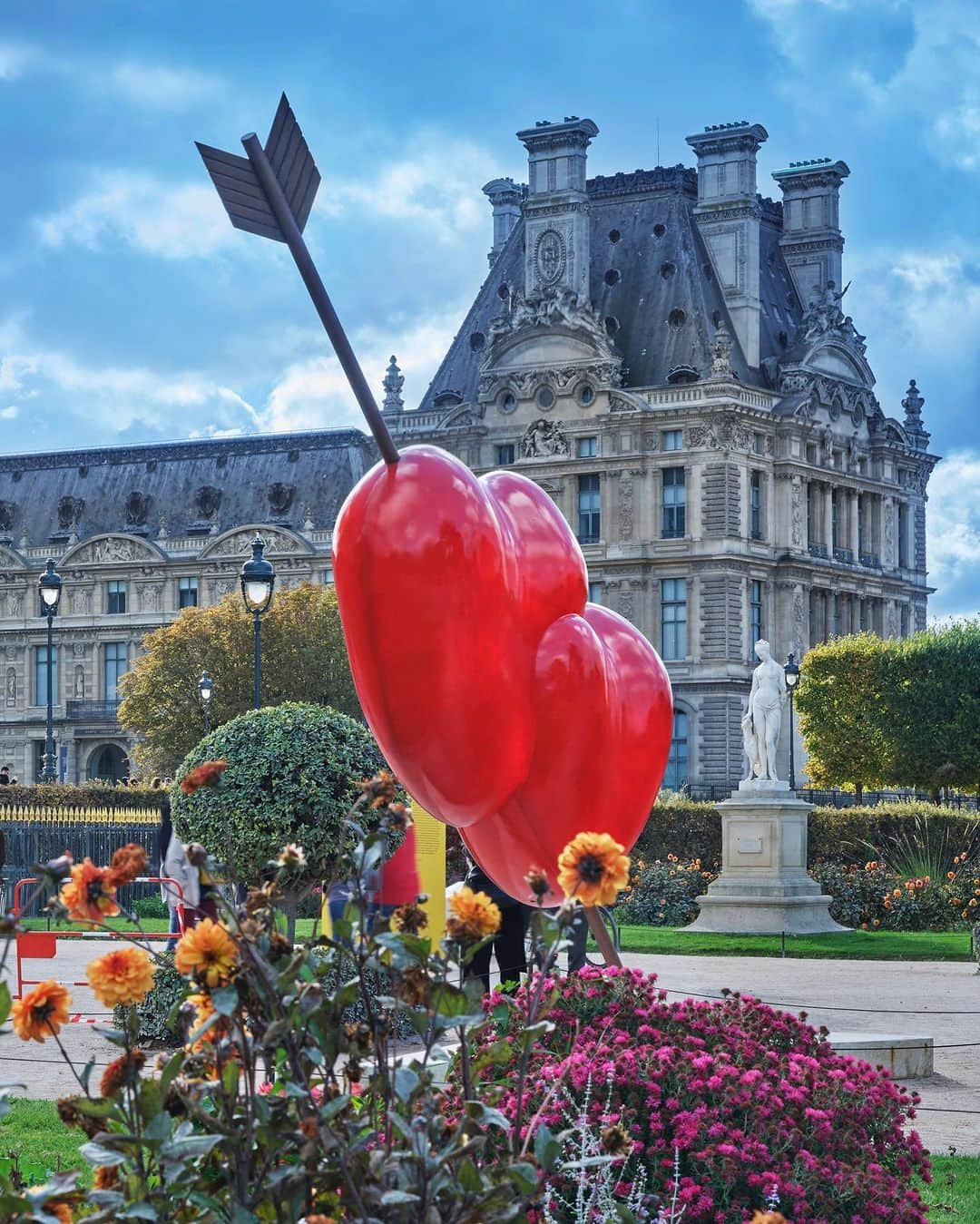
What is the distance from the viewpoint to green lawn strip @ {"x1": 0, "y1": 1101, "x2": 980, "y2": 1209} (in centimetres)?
802

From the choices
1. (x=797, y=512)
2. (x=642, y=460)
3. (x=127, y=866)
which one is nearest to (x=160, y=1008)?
(x=127, y=866)

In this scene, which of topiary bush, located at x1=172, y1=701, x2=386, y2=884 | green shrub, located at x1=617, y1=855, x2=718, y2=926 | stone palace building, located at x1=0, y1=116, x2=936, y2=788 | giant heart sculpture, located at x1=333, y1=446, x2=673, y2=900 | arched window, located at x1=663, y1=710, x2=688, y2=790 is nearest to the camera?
giant heart sculpture, located at x1=333, y1=446, x2=673, y2=900

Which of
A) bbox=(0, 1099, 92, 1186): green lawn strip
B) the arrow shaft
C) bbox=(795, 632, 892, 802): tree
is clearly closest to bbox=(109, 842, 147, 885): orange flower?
the arrow shaft

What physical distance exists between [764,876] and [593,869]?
22.7m

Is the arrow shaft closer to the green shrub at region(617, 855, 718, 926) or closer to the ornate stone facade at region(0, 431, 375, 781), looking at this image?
Answer: the green shrub at region(617, 855, 718, 926)

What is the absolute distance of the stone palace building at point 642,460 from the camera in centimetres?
5944

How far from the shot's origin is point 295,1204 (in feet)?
14.1

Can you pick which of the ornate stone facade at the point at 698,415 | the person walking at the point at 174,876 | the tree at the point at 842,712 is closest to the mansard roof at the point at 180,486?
the ornate stone facade at the point at 698,415

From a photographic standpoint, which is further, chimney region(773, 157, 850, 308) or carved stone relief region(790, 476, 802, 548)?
chimney region(773, 157, 850, 308)

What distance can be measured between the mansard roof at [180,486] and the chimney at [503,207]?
8.06m

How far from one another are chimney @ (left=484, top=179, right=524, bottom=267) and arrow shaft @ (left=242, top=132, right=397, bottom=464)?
209 ft

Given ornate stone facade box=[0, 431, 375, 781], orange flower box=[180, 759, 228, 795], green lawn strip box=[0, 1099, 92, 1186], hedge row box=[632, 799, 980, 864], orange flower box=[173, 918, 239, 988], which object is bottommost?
green lawn strip box=[0, 1099, 92, 1186]

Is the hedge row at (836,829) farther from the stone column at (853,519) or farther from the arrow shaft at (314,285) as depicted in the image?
the stone column at (853,519)

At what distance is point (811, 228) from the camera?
217 ft
